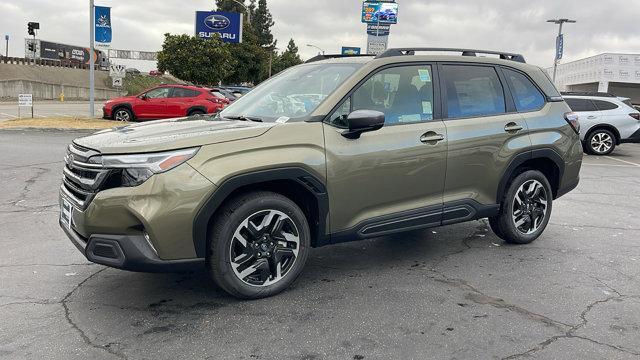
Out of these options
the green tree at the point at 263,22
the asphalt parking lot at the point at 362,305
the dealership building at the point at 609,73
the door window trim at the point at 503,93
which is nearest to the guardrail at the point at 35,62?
the green tree at the point at 263,22

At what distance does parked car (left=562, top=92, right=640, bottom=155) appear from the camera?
1491cm

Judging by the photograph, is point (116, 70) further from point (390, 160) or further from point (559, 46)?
point (559, 46)

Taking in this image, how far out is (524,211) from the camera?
17.3 ft

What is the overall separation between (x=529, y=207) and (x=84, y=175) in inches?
159

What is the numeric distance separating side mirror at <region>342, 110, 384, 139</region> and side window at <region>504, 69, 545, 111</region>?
1.92 meters

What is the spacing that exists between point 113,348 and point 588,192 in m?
7.94

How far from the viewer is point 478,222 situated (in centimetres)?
634

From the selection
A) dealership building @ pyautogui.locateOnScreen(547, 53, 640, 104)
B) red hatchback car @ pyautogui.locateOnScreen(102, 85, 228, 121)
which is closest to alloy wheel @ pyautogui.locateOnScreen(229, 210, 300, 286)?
red hatchback car @ pyautogui.locateOnScreen(102, 85, 228, 121)

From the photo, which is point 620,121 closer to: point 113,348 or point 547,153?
point 547,153

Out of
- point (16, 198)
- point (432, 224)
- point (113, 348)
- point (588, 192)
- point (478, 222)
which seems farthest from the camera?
point (588, 192)

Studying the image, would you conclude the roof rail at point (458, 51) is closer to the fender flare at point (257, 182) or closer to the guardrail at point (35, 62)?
the fender flare at point (257, 182)

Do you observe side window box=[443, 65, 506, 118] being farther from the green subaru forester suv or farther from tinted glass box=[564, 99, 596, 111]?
tinted glass box=[564, 99, 596, 111]

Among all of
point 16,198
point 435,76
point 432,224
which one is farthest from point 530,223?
point 16,198

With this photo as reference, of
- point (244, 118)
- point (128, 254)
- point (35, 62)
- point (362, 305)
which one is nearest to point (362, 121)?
point (244, 118)
